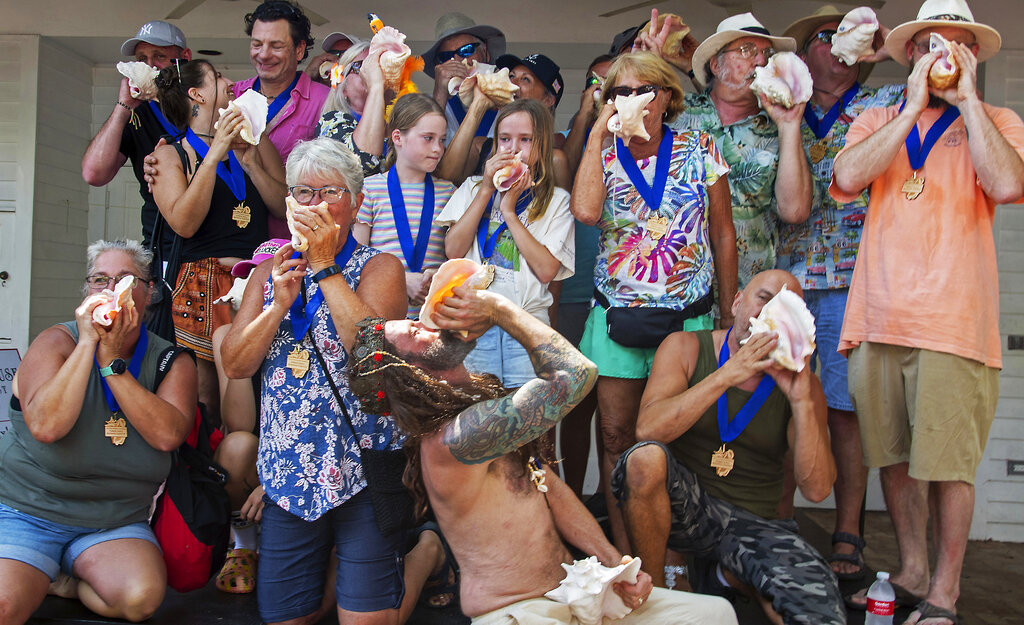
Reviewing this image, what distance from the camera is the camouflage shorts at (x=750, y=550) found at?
8.80 ft

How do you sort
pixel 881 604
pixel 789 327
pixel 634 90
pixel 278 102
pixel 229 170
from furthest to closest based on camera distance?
pixel 278 102 → pixel 229 170 → pixel 634 90 → pixel 789 327 → pixel 881 604

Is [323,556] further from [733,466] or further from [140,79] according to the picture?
[140,79]

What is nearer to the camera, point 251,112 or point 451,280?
point 451,280

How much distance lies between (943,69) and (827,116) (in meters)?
0.69

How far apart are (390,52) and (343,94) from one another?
35 cm

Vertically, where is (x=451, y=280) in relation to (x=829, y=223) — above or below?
below

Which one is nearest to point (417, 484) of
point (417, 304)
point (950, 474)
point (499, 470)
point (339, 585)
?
point (499, 470)

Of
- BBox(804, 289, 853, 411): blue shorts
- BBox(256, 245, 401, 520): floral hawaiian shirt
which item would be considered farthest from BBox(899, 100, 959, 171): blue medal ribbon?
BBox(256, 245, 401, 520): floral hawaiian shirt

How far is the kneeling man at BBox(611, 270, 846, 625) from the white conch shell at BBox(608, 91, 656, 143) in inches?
29.5

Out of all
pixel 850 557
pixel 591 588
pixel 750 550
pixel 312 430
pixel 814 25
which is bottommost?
pixel 850 557

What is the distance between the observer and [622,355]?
327 centimetres

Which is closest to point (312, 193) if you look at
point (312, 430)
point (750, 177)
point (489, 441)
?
point (312, 430)

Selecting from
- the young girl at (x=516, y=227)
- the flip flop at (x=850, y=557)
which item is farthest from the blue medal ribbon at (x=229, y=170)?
the flip flop at (x=850, y=557)

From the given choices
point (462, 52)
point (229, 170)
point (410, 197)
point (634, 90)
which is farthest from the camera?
point (462, 52)
